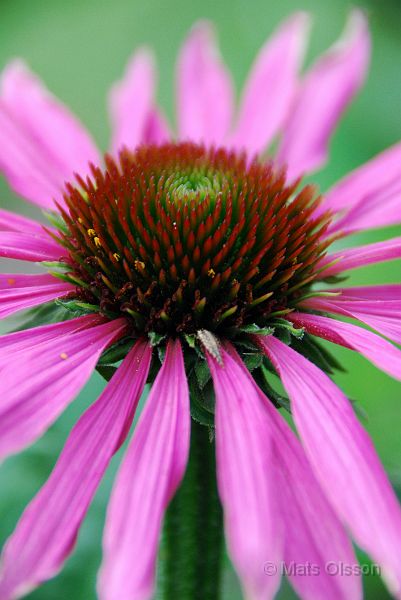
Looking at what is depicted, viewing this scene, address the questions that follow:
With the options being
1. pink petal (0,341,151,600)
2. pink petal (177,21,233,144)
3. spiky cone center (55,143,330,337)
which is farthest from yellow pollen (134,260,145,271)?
pink petal (177,21,233,144)

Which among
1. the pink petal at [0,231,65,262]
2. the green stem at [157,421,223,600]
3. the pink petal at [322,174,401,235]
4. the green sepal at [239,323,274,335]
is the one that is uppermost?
the pink petal at [0,231,65,262]

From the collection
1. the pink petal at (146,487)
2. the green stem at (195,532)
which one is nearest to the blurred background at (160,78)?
the green stem at (195,532)

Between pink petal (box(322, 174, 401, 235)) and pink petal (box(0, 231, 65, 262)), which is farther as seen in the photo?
pink petal (box(322, 174, 401, 235))

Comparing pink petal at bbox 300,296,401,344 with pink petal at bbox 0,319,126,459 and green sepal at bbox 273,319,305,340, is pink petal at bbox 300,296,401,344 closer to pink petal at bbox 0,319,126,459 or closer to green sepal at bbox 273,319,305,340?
green sepal at bbox 273,319,305,340

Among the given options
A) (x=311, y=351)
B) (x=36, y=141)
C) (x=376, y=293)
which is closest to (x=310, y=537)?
A: (x=311, y=351)

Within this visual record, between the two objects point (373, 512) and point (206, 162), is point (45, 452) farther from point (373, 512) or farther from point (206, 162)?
point (373, 512)

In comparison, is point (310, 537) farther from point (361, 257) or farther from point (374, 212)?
point (374, 212)

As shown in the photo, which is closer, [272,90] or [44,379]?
[44,379]
